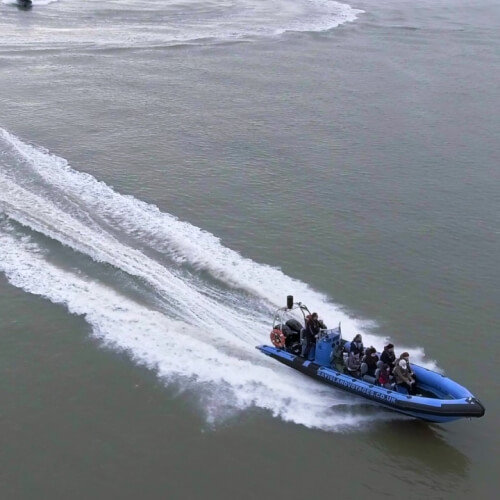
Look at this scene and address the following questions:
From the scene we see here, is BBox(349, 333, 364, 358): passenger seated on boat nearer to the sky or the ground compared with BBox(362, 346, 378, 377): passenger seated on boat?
nearer to the sky

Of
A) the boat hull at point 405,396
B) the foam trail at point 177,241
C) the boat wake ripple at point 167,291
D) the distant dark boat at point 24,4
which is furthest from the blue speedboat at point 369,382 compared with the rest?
the distant dark boat at point 24,4

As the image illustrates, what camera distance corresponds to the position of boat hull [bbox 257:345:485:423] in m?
11.4

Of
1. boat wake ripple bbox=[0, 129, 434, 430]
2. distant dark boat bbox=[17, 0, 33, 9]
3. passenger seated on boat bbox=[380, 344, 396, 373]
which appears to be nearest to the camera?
passenger seated on boat bbox=[380, 344, 396, 373]

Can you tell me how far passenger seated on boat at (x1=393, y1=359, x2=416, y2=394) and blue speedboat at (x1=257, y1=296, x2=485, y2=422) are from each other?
5.2 inches

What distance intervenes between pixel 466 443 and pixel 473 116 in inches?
766

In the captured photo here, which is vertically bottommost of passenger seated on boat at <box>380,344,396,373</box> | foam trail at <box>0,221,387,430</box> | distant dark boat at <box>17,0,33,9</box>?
foam trail at <box>0,221,387,430</box>

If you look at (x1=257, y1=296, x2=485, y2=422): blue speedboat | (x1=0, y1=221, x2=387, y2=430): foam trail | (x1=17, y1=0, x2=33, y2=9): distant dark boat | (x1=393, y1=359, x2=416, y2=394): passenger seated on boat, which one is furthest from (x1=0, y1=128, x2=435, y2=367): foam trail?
(x1=17, y1=0, x2=33, y2=9): distant dark boat

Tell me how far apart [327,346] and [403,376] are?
5.30 feet

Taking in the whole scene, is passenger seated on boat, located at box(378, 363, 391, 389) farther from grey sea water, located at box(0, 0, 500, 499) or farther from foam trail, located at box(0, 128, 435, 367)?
foam trail, located at box(0, 128, 435, 367)

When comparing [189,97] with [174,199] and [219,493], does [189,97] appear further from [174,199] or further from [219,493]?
[219,493]

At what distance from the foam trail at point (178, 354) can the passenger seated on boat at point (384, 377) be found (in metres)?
0.60

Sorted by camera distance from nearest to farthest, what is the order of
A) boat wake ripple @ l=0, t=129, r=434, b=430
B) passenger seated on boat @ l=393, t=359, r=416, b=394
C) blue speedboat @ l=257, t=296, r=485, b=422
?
blue speedboat @ l=257, t=296, r=485, b=422 < passenger seated on boat @ l=393, t=359, r=416, b=394 < boat wake ripple @ l=0, t=129, r=434, b=430

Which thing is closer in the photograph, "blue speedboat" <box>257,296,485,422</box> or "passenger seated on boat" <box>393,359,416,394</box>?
"blue speedboat" <box>257,296,485,422</box>

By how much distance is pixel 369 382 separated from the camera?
1252 cm
